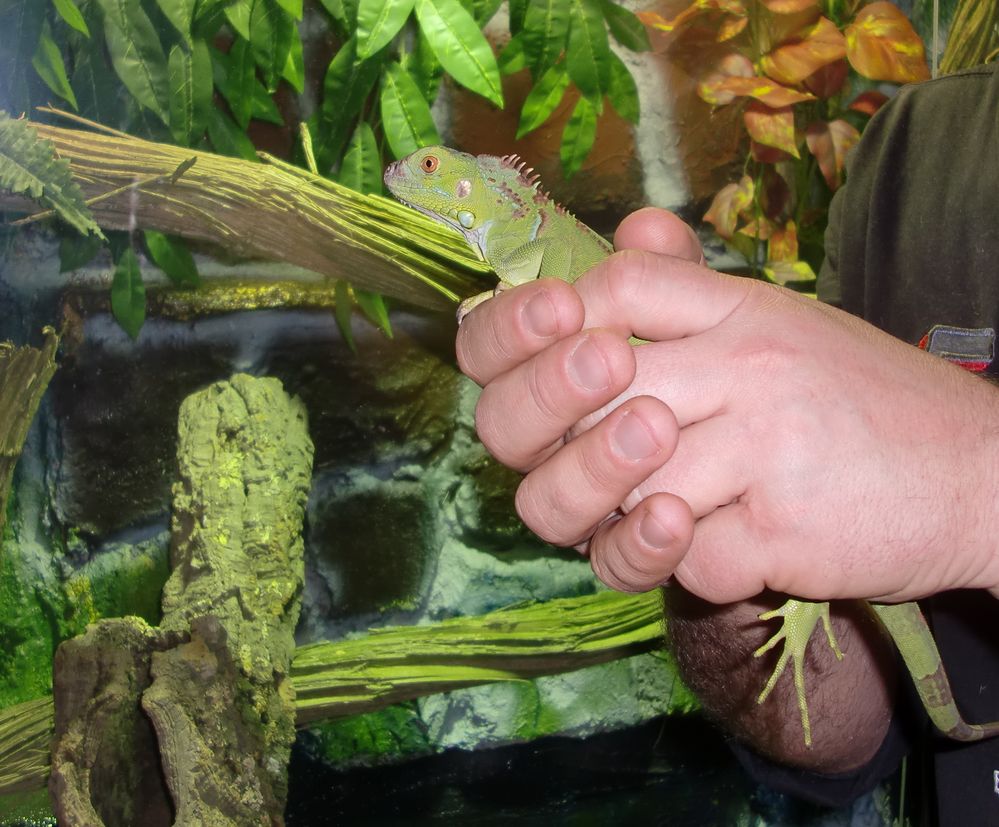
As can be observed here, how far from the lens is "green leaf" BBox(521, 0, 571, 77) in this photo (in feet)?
4.78

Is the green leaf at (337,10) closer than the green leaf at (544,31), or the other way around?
the green leaf at (337,10)

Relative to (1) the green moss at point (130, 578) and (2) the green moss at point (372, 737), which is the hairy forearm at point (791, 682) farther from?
(1) the green moss at point (130, 578)

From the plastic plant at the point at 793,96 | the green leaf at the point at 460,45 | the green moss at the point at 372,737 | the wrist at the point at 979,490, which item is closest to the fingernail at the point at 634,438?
the wrist at the point at 979,490

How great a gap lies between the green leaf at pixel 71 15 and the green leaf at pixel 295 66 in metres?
0.30

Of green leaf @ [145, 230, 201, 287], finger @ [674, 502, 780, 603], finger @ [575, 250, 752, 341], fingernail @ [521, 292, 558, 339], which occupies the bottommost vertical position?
finger @ [674, 502, 780, 603]

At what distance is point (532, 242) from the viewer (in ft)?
3.56

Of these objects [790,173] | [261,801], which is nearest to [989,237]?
[790,173]

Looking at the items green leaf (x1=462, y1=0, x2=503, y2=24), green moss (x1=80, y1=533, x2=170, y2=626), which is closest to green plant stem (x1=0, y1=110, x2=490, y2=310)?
green leaf (x1=462, y1=0, x2=503, y2=24)

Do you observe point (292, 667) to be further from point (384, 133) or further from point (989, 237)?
point (989, 237)

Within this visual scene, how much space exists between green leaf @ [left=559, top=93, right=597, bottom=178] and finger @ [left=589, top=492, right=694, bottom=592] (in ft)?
3.22

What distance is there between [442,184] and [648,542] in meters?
0.58

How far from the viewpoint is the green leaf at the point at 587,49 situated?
151cm

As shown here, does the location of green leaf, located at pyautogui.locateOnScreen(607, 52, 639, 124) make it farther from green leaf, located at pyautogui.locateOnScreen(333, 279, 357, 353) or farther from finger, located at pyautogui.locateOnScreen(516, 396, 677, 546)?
finger, located at pyautogui.locateOnScreen(516, 396, 677, 546)

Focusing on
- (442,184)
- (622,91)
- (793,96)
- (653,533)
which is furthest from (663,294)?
(793,96)
